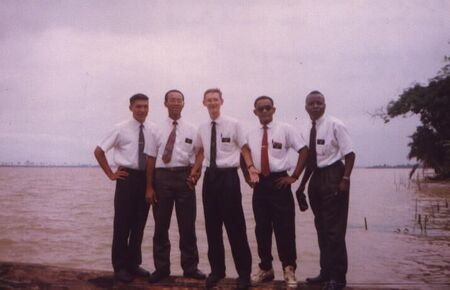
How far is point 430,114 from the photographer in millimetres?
30688

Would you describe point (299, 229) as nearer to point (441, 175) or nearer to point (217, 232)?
point (217, 232)

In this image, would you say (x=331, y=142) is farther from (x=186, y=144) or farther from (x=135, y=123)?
(x=135, y=123)

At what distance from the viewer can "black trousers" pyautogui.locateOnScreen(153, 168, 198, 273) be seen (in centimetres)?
521

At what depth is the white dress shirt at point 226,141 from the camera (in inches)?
196

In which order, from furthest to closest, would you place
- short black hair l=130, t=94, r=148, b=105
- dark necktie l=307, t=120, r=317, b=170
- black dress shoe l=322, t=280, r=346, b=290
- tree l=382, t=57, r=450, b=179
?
tree l=382, t=57, r=450, b=179 < short black hair l=130, t=94, r=148, b=105 < dark necktie l=307, t=120, r=317, b=170 < black dress shoe l=322, t=280, r=346, b=290

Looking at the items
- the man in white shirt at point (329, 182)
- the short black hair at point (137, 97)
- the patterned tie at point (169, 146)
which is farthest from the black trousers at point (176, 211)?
the man in white shirt at point (329, 182)

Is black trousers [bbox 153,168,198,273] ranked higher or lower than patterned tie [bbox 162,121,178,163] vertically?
lower

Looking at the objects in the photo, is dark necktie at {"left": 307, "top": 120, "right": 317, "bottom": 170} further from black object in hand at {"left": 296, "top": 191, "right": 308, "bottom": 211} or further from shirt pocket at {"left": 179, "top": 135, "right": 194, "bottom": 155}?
shirt pocket at {"left": 179, "top": 135, "right": 194, "bottom": 155}

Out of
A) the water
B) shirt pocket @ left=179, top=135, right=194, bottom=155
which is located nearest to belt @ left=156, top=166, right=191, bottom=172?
shirt pocket @ left=179, top=135, right=194, bottom=155

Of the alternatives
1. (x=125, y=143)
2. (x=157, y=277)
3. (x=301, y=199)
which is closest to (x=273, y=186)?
(x=301, y=199)

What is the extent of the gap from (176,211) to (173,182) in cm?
36

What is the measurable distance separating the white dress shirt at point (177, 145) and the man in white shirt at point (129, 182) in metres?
0.12

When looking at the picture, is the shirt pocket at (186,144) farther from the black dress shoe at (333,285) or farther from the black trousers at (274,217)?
the black dress shoe at (333,285)

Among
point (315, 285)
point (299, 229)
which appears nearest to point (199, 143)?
point (315, 285)
